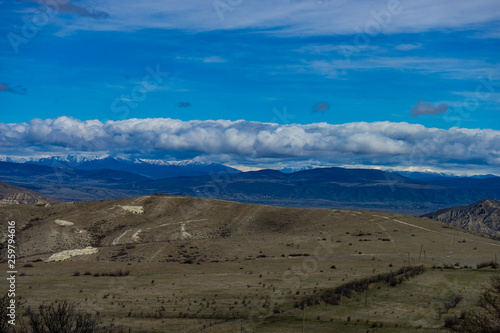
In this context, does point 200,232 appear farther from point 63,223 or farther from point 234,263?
point 234,263

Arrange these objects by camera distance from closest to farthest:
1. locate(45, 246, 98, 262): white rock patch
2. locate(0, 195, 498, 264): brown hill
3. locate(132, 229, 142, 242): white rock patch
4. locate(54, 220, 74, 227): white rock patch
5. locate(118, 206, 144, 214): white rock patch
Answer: locate(45, 246, 98, 262): white rock patch < locate(0, 195, 498, 264): brown hill < locate(132, 229, 142, 242): white rock patch < locate(54, 220, 74, 227): white rock patch < locate(118, 206, 144, 214): white rock patch

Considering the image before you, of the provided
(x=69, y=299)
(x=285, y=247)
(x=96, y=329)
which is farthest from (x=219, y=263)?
(x=96, y=329)

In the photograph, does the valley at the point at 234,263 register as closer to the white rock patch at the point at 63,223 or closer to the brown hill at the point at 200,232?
the brown hill at the point at 200,232

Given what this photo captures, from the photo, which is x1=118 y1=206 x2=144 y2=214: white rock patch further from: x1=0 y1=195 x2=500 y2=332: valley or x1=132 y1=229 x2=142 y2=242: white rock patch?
x1=132 y1=229 x2=142 y2=242: white rock patch

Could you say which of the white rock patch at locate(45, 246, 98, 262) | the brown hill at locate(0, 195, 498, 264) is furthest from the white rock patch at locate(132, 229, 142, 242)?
the white rock patch at locate(45, 246, 98, 262)

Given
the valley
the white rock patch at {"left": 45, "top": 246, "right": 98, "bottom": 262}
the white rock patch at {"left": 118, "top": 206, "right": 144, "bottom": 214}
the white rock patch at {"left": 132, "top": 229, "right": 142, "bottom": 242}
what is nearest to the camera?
the valley

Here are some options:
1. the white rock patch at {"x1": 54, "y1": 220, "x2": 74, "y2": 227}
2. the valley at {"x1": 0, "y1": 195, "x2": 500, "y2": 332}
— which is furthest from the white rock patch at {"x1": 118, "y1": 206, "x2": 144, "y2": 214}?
the white rock patch at {"x1": 54, "y1": 220, "x2": 74, "y2": 227}

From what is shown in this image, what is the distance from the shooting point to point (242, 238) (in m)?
94.4

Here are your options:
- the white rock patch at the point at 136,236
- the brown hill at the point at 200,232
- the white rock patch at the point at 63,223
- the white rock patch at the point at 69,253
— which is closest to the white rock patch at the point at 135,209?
the brown hill at the point at 200,232

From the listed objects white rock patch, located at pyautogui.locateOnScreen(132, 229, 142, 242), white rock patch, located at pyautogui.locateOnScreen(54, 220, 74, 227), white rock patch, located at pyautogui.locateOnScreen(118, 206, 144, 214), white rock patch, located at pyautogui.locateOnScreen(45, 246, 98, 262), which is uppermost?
white rock patch, located at pyautogui.locateOnScreen(118, 206, 144, 214)

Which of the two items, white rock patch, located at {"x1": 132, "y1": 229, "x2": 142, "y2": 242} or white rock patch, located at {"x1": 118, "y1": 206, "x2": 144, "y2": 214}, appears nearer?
white rock patch, located at {"x1": 132, "y1": 229, "x2": 142, "y2": 242}

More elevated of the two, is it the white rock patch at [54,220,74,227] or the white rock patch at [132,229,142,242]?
the white rock patch at [54,220,74,227]

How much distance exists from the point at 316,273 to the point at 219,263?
17.5m

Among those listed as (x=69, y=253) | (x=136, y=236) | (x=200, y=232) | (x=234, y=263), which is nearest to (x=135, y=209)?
(x=136, y=236)
